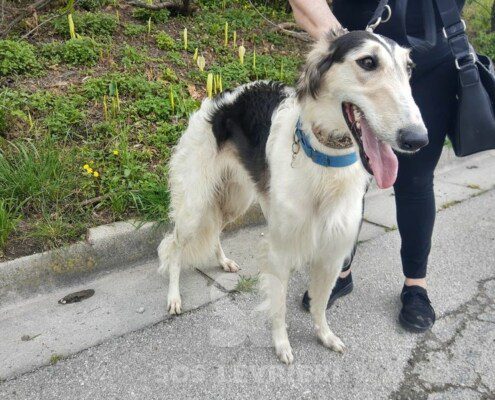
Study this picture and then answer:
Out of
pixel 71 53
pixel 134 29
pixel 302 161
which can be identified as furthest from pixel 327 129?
pixel 134 29

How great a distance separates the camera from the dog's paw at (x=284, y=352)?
7.60 feet

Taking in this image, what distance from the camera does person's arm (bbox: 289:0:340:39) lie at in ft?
6.88

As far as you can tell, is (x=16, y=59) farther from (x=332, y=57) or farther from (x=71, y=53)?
(x=332, y=57)

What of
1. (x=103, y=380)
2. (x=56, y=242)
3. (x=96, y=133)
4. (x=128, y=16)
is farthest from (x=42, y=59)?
(x=103, y=380)

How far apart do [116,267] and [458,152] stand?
222cm

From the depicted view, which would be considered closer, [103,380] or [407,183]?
[103,380]

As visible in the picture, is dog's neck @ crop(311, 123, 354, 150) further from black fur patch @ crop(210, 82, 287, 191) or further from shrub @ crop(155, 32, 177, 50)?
shrub @ crop(155, 32, 177, 50)

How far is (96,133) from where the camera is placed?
3699mm

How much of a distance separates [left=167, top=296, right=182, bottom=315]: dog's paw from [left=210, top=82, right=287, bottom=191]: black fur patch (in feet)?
2.76

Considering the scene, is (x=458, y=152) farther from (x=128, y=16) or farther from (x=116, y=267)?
(x=128, y=16)

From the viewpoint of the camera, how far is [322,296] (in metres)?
2.42

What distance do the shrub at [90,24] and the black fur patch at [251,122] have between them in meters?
2.63

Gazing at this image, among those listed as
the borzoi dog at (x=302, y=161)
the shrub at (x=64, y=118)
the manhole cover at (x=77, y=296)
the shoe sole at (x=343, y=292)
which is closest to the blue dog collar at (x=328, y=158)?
the borzoi dog at (x=302, y=161)

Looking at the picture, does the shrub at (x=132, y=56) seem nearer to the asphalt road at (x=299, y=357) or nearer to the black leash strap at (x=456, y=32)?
the asphalt road at (x=299, y=357)
